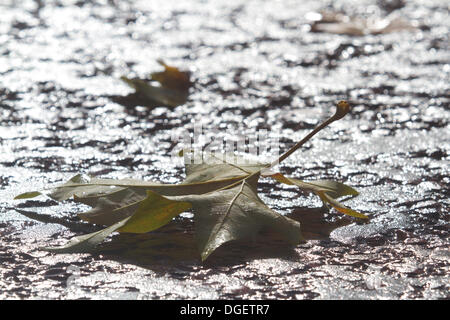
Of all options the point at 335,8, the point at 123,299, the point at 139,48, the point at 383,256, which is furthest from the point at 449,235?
the point at 335,8

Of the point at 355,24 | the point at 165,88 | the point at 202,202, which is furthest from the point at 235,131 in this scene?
the point at 355,24

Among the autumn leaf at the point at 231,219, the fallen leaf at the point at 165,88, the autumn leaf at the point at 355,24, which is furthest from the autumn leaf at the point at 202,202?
the autumn leaf at the point at 355,24

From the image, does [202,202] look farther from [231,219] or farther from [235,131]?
[235,131]

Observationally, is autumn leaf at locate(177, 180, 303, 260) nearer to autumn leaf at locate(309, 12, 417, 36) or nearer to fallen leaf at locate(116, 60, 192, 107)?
fallen leaf at locate(116, 60, 192, 107)

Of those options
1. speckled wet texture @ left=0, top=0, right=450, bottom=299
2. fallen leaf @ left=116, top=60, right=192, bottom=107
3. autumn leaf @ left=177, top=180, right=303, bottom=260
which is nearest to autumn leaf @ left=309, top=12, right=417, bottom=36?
speckled wet texture @ left=0, top=0, right=450, bottom=299

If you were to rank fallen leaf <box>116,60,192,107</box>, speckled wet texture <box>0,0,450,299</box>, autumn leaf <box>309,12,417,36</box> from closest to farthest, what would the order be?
speckled wet texture <box>0,0,450,299</box>
fallen leaf <box>116,60,192,107</box>
autumn leaf <box>309,12,417,36</box>

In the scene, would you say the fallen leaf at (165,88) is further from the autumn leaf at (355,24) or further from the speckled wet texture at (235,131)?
the autumn leaf at (355,24)

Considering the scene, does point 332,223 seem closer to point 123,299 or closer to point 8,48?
point 123,299

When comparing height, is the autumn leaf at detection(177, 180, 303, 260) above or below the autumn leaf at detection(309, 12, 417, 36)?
below
